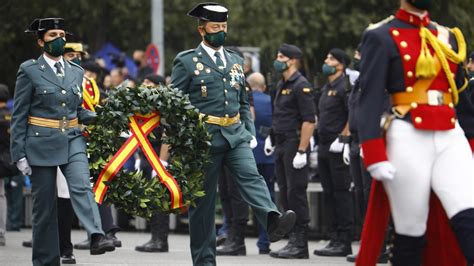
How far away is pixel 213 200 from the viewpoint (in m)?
11.9

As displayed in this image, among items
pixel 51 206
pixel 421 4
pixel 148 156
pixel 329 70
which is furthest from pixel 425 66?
pixel 329 70

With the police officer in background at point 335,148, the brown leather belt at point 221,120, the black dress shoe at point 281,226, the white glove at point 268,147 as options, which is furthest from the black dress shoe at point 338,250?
the black dress shoe at point 281,226

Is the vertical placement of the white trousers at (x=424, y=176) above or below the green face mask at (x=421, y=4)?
below

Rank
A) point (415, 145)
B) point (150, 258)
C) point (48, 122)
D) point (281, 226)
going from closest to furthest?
point (415, 145)
point (281, 226)
point (48, 122)
point (150, 258)

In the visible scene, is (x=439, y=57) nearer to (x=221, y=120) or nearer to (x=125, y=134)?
(x=221, y=120)

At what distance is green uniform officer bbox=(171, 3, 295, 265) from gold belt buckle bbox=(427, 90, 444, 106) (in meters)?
2.65

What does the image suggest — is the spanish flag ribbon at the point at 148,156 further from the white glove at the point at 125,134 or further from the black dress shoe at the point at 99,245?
the black dress shoe at the point at 99,245

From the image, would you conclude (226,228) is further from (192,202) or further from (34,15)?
(34,15)

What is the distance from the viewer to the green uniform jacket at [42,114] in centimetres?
1225

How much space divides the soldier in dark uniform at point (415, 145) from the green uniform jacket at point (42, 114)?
12.1 feet

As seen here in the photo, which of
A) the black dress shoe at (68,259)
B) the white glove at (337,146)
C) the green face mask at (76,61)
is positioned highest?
the green face mask at (76,61)

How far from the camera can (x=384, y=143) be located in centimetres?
920

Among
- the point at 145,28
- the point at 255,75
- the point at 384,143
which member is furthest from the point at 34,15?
the point at 384,143

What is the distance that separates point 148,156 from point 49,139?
0.96m
